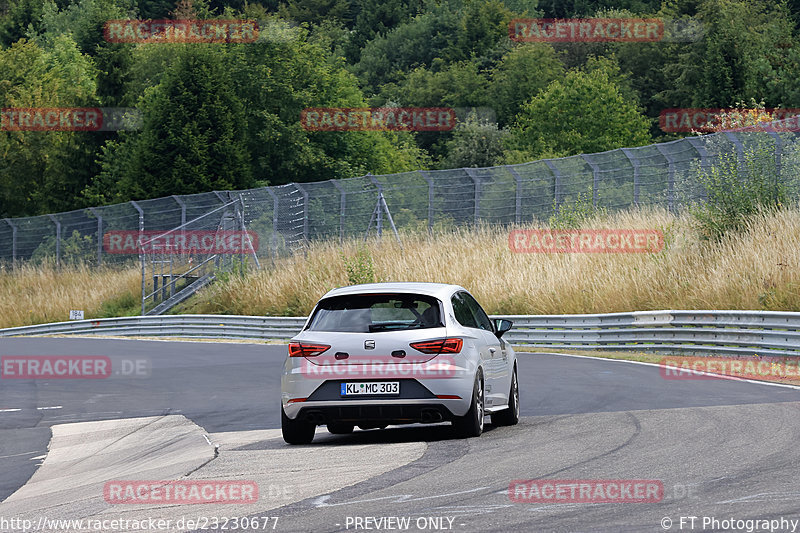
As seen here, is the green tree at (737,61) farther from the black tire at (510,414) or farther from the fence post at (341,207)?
the black tire at (510,414)

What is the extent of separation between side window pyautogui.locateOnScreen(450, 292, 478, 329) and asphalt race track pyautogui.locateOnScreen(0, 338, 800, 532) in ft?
3.50

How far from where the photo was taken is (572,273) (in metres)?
28.9

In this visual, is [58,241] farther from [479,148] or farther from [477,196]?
[479,148]

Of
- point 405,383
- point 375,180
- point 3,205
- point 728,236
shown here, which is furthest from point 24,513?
point 3,205

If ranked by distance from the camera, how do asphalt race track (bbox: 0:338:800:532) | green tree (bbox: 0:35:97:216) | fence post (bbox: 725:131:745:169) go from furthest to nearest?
green tree (bbox: 0:35:97:216) < fence post (bbox: 725:131:745:169) < asphalt race track (bbox: 0:338:800:532)

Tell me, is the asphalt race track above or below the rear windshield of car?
below

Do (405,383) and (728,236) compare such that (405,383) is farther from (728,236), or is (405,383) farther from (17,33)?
(17,33)

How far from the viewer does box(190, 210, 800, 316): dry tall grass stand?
23.6 m

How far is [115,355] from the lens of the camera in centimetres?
2830

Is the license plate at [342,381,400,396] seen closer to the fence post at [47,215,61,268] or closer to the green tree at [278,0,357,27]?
the fence post at [47,215,61,268]

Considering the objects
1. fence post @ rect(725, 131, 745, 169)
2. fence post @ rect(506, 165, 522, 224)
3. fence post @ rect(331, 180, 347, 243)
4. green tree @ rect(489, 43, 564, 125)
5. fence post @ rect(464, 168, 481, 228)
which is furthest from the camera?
green tree @ rect(489, 43, 564, 125)

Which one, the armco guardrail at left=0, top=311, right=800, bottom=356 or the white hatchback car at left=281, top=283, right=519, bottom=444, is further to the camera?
the armco guardrail at left=0, top=311, right=800, bottom=356

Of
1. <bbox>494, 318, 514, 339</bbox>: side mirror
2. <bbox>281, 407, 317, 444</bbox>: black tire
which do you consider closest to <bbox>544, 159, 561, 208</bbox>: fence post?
<bbox>494, 318, 514, 339</bbox>: side mirror

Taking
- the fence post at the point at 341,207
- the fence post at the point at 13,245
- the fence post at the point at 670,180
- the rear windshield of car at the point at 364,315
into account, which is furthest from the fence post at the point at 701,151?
the fence post at the point at 13,245
